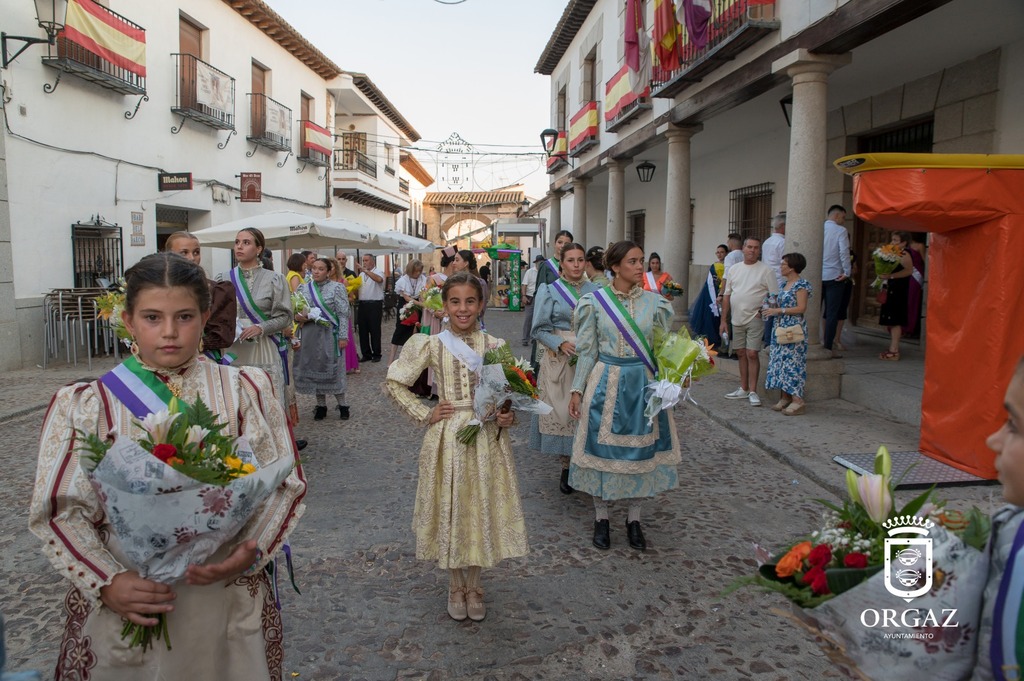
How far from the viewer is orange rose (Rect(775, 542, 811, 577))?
5.10 ft

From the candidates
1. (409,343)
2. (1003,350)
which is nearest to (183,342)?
(409,343)

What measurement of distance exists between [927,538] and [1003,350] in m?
4.48

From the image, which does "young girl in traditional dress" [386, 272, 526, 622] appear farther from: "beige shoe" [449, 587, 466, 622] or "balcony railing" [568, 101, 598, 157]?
"balcony railing" [568, 101, 598, 157]

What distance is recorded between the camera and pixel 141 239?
45.2ft

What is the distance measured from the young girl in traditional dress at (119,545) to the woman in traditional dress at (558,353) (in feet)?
11.5

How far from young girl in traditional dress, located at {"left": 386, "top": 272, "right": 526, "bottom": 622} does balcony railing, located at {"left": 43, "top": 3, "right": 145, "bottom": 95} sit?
34.8 ft

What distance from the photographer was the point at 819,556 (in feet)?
5.02

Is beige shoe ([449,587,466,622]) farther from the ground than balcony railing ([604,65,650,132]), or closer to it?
closer to it

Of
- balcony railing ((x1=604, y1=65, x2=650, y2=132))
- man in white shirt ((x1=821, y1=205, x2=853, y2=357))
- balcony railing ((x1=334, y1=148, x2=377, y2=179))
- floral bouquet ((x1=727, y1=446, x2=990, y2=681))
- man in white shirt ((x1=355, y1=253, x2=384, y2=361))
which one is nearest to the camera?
floral bouquet ((x1=727, y1=446, x2=990, y2=681))

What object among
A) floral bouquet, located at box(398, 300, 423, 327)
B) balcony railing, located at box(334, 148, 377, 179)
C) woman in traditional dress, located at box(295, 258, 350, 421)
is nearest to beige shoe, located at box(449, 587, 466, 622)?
woman in traditional dress, located at box(295, 258, 350, 421)

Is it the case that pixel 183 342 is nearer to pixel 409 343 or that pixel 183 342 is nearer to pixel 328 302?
pixel 409 343

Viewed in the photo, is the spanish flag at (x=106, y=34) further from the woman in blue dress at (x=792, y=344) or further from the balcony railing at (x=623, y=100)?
the woman in blue dress at (x=792, y=344)

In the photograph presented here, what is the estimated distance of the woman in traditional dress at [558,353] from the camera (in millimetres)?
5402

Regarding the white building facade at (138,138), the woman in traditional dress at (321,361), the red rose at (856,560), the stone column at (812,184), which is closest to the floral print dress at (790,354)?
the stone column at (812,184)
